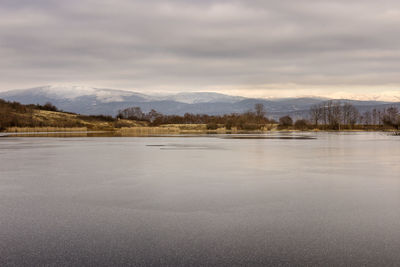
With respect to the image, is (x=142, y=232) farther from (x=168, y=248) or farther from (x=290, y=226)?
(x=290, y=226)

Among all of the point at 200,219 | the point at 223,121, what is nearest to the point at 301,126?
the point at 223,121

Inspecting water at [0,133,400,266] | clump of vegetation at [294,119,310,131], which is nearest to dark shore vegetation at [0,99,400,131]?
clump of vegetation at [294,119,310,131]

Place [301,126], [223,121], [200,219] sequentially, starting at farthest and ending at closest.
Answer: [301,126] < [223,121] < [200,219]

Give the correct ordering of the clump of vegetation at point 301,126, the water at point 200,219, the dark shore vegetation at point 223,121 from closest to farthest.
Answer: the water at point 200,219, the dark shore vegetation at point 223,121, the clump of vegetation at point 301,126

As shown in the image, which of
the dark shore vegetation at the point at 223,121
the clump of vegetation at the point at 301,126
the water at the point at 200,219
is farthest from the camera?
the clump of vegetation at the point at 301,126

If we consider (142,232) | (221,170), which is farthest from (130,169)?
(142,232)

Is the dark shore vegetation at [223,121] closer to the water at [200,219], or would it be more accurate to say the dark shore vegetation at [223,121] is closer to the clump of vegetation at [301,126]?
the clump of vegetation at [301,126]

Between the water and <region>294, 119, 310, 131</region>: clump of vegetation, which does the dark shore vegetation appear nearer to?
<region>294, 119, 310, 131</region>: clump of vegetation

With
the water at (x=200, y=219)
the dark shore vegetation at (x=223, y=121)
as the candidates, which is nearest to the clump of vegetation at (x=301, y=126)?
the dark shore vegetation at (x=223, y=121)

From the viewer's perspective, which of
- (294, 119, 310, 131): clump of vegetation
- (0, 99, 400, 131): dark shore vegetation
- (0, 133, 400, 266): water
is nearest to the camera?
(0, 133, 400, 266): water

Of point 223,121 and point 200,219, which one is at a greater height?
point 223,121

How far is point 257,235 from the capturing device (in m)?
4.79

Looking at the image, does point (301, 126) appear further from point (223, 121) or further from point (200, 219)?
point (200, 219)

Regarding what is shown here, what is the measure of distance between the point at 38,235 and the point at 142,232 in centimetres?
130
